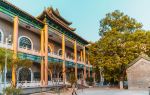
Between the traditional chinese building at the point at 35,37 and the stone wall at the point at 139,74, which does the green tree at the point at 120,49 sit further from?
the traditional chinese building at the point at 35,37

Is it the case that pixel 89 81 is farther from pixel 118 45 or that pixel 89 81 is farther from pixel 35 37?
pixel 35 37

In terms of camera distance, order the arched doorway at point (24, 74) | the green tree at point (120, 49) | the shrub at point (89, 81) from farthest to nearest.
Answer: the shrub at point (89, 81)
the green tree at point (120, 49)
the arched doorway at point (24, 74)

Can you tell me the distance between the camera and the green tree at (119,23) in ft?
134

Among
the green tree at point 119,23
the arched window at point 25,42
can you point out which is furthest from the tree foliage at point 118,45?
the arched window at point 25,42

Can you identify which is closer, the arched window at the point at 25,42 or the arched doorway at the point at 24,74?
the arched doorway at the point at 24,74

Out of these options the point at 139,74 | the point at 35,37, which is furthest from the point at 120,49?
the point at 35,37

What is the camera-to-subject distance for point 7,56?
20922 millimetres

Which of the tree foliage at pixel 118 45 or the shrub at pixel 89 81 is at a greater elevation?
the tree foliage at pixel 118 45

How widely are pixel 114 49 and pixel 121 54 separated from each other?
1.45 m

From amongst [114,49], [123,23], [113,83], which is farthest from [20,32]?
[113,83]

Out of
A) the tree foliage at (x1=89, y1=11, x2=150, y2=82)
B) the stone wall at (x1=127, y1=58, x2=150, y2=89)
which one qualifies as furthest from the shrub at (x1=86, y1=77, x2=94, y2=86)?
the stone wall at (x1=127, y1=58, x2=150, y2=89)

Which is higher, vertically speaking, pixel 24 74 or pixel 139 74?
pixel 24 74

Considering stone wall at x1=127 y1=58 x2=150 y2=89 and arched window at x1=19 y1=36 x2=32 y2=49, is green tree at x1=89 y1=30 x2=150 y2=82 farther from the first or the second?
arched window at x1=19 y1=36 x2=32 y2=49

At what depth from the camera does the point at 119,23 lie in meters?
41.1
